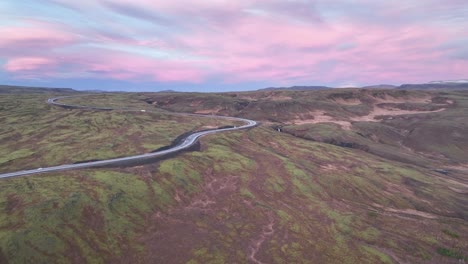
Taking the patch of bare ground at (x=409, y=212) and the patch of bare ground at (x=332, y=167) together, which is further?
the patch of bare ground at (x=332, y=167)

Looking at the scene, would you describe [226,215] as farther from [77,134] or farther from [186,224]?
[77,134]

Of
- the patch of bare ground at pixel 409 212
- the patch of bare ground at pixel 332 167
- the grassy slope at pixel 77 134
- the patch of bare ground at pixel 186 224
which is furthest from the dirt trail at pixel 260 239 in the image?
the grassy slope at pixel 77 134

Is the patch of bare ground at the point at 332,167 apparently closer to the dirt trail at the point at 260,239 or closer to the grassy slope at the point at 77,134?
the dirt trail at the point at 260,239

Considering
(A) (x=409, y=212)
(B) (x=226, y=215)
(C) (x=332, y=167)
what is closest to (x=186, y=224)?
(B) (x=226, y=215)

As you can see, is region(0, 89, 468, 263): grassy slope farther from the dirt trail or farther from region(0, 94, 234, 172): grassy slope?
region(0, 94, 234, 172): grassy slope

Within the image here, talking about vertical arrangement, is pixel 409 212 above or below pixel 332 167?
below

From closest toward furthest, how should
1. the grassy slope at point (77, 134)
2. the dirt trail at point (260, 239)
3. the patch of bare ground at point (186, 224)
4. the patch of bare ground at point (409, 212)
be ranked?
the patch of bare ground at point (186, 224), the dirt trail at point (260, 239), the patch of bare ground at point (409, 212), the grassy slope at point (77, 134)

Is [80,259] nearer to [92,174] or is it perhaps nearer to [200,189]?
[92,174]

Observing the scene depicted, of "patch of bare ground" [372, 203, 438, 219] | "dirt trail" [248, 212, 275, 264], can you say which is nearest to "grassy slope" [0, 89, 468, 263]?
"dirt trail" [248, 212, 275, 264]
